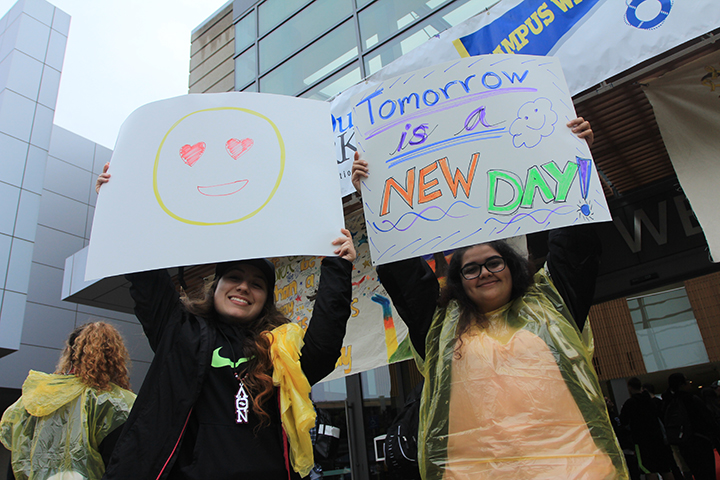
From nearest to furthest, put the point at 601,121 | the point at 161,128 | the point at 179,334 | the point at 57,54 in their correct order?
the point at 179,334, the point at 161,128, the point at 601,121, the point at 57,54

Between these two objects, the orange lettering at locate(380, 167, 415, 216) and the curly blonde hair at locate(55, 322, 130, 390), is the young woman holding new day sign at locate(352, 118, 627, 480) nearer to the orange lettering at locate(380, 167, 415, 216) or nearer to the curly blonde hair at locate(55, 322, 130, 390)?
the orange lettering at locate(380, 167, 415, 216)

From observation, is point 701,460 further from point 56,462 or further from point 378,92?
point 56,462

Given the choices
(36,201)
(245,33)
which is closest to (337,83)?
(245,33)

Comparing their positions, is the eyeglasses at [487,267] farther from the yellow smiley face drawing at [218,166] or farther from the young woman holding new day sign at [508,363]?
the yellow smiley face drawing at [218,166]

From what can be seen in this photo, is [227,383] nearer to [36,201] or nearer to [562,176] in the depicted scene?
[562,176]

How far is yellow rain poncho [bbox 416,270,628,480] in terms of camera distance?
4.63 feet

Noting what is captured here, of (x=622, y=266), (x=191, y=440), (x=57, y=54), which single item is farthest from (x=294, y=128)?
(x=57, y=54)

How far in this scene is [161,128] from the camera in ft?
6.41

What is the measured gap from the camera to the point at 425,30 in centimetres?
496

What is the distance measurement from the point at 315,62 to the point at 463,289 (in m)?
4.84

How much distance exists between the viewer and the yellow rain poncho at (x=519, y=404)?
1410 millimetres

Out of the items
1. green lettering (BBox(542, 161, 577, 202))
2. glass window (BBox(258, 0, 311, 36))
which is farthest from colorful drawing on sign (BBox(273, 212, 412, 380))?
glass window (BBox(258, 0, 311, 36))

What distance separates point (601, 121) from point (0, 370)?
11171 millimetres

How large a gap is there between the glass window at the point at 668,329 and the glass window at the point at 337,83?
4207 mm
